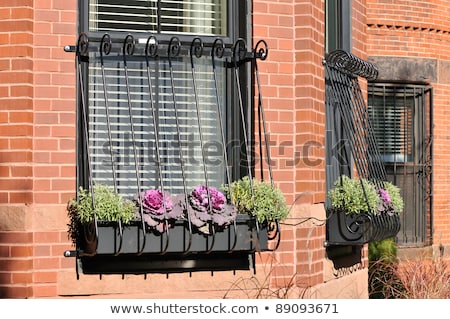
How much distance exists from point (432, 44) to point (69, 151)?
816 centimetres

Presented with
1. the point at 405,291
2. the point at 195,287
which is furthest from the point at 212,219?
the point at 405,291

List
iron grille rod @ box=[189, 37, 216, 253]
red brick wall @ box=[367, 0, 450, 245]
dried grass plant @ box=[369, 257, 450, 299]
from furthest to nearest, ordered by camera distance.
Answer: red brick wall @ box=[367, 0, 450, 245] → dried grass plant @ box=[369, 257, 450, 299] → iron grille rod @ box=[189, 37, 216, 253]

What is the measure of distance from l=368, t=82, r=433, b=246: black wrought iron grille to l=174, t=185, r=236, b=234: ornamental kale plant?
22.6 feet

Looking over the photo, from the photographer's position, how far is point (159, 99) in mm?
7672

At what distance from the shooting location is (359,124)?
31.1ft

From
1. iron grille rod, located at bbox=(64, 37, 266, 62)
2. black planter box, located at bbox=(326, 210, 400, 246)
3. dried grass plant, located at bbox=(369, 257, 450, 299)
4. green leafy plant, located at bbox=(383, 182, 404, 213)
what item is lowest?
dried grass plant, located at bbox=(369, 257, 450, 299)

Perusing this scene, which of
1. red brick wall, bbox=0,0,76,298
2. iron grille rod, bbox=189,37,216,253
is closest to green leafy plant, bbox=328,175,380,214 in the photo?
iron grille rod, bbox=189,37,216,253

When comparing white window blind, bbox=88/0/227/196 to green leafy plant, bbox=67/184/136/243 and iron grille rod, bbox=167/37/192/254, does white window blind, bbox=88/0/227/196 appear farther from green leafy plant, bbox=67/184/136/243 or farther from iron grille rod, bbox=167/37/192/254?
green leafy plant, bbox=67/184/136/243

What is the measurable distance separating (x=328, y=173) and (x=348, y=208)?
487 millimetres

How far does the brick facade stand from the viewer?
7098 mm

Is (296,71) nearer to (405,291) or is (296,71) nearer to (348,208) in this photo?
(348,208)

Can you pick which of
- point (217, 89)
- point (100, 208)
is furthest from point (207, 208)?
point (217, 89)

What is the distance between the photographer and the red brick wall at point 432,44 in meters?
13.5

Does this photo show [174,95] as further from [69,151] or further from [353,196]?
[353,196]
